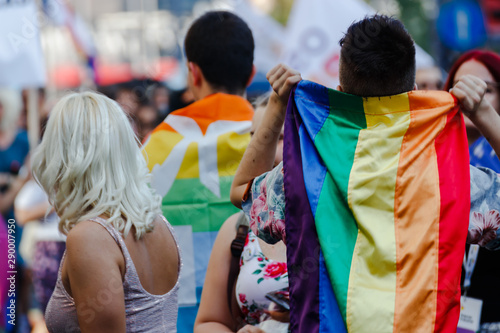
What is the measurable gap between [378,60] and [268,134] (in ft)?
1.44

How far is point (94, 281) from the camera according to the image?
2.20 m

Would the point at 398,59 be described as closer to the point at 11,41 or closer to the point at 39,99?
the point at 11,41

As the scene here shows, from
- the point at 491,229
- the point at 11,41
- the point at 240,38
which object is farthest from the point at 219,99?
the point at 11,41

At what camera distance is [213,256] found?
2604 mm

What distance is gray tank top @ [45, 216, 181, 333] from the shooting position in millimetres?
2318

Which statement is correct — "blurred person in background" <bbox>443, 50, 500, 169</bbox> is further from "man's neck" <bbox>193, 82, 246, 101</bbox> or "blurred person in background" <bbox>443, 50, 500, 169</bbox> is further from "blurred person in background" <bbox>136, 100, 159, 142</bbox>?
"blurred person in background" <bbox>136, 100, 159, 142</bbox>

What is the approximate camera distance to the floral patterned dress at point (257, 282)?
2.37 m

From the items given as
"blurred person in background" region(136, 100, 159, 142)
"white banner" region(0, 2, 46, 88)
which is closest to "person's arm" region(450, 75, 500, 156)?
"blurred person in background" region(136, 100, 159, 142)

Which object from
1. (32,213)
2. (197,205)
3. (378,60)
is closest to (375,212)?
(378,60)

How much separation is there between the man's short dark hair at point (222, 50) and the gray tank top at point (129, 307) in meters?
1.21

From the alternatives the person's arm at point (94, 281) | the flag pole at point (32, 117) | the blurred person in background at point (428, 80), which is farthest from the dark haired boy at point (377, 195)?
the flag pole at point (32, 117)

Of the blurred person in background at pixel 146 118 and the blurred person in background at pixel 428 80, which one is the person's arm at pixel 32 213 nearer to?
the blurred person in background at pixel 146 118

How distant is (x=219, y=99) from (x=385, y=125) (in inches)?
56.7

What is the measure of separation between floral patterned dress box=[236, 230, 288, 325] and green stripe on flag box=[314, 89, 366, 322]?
59 centimetres
